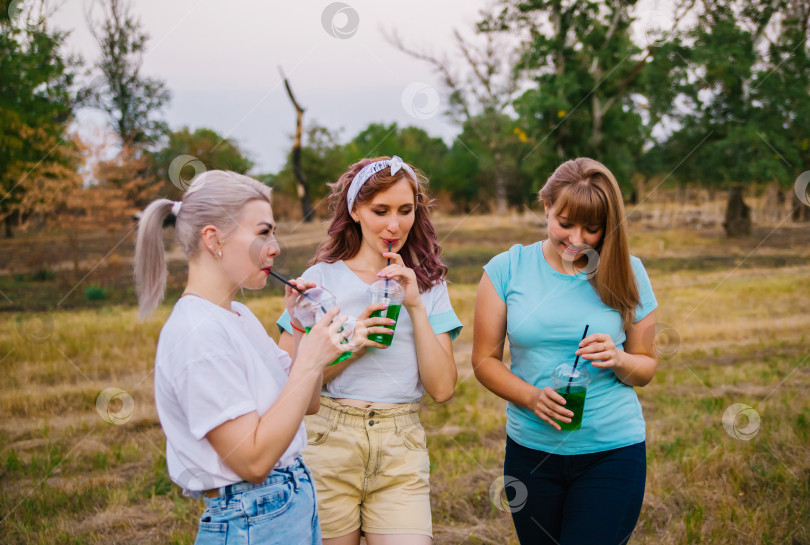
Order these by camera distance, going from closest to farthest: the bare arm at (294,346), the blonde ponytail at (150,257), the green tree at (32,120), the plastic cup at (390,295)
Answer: the blonde ponytail at (150,257)
the bare arm at (294,346)
the plastic cup at (390,295)
the green tree at (32,120)

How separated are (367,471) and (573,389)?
810 millimetres

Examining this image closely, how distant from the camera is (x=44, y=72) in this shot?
10062 millimetres

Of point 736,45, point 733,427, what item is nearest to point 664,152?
point 736,45

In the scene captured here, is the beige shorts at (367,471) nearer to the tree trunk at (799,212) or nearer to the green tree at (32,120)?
the green tree at (32,120)

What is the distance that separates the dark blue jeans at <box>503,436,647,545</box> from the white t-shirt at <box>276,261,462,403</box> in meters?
0.53

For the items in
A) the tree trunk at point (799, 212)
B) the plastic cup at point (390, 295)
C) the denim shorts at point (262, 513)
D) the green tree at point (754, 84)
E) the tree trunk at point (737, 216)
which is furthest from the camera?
the tree trunk at point (737, 216)

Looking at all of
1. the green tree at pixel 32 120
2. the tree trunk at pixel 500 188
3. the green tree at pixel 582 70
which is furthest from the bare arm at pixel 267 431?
the tree trunk at pixel 500 188

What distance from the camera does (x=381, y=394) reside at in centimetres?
249

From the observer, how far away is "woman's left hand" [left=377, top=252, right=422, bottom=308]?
2.36 metres

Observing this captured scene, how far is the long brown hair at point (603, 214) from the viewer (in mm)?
2488

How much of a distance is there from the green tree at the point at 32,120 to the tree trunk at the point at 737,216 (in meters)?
15.2

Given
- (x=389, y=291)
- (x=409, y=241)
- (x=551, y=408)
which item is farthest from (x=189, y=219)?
(x=551, y=408)

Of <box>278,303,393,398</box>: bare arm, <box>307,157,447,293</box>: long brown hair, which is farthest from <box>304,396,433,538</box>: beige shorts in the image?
<box>307,157,447,293</box>: long brown hair

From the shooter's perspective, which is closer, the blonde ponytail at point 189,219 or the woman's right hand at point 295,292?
the blonde ponytail at point 189,219
